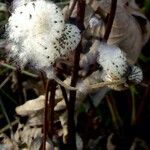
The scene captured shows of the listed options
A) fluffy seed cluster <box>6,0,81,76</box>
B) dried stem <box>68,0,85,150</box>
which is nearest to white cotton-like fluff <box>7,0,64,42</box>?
fluffy seed cluster <box>6,0,81,76</box>

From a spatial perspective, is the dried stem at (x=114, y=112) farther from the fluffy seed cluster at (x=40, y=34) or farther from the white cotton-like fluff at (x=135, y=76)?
the fluffy seed cluster at (x=40, y=34)

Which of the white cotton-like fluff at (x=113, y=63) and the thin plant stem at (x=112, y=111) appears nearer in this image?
the white cotton-like fluff at (x=113, y=63)

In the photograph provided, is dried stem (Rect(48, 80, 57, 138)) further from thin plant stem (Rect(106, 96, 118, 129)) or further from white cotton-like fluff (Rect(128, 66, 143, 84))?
thin plant stem (Rect(106, 96, 118, 129))

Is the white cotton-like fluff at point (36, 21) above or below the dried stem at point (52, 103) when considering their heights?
above

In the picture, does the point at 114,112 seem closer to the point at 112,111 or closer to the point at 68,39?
the point at 112,111

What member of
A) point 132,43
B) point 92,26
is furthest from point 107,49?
point 132,43

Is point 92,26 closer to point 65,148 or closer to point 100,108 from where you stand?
point 65,148

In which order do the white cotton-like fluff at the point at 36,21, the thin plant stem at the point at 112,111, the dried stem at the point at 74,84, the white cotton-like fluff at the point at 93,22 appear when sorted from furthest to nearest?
1. the thin plant stem at the point at 112,111
2. the white cotton-like fluff at the point at 93,22
3. the dried stem at the point at 74,84
4. the white cotton-like fluff at the point at 36,21

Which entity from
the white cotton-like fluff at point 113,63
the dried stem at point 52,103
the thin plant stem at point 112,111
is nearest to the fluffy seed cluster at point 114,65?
the white cotton-like fluff at point 113,63
